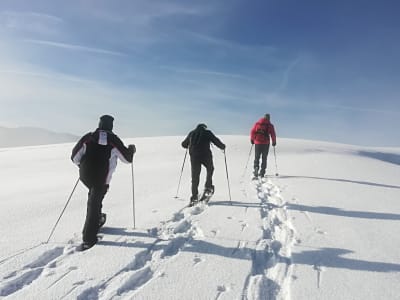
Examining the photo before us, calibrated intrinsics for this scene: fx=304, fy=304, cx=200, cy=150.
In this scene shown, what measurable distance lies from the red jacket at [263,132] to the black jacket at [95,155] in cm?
815

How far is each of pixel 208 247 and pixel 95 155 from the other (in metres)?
2.35

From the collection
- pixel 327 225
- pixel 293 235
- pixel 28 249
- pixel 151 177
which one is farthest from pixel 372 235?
pixel 151 177

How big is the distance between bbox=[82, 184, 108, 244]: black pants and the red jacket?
826 centimetres

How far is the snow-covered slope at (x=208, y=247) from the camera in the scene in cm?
352

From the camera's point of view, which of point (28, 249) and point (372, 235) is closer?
point (28, 249)

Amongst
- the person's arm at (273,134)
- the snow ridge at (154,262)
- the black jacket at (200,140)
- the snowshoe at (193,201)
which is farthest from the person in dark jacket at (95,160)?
the person's arm at (273,134)

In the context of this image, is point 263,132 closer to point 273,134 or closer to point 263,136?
point 263,136

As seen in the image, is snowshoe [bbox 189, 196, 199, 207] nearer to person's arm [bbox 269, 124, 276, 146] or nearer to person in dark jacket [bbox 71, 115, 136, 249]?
person in dark jacket [bbox 71, 115, 136, 249]

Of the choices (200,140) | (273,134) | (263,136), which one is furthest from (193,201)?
(273,134)

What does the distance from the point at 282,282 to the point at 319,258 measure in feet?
3.46

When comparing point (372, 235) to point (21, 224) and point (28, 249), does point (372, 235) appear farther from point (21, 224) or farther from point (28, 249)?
point (21, 224)

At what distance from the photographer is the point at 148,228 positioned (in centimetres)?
562

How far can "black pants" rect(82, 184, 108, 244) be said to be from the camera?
4734 mm

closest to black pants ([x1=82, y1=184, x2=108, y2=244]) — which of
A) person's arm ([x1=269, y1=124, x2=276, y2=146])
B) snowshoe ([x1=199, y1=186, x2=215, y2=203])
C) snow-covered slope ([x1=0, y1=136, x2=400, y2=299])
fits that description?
snow-covered slope ([x1=0, y1=136, x2=400, y2=299])
